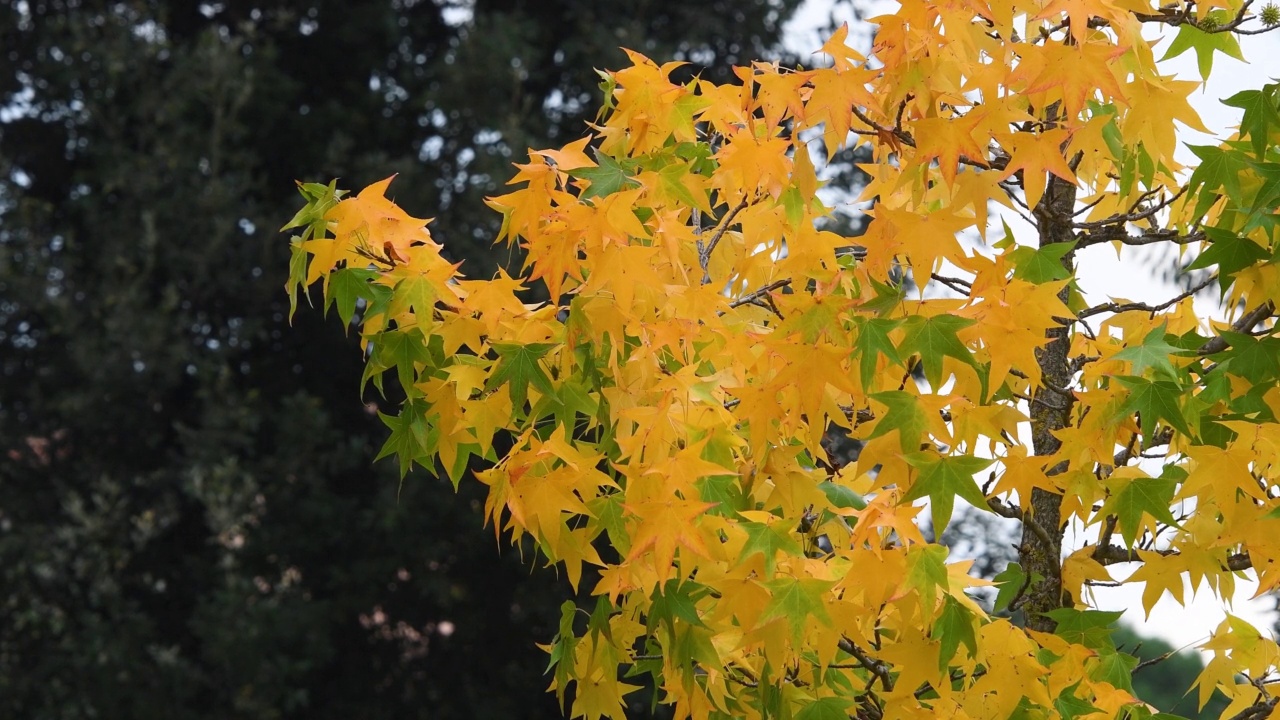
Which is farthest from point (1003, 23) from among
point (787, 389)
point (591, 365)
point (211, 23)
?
point (211, 23)

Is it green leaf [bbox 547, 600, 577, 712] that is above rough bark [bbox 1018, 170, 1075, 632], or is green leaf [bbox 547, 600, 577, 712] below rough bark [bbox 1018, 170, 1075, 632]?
below

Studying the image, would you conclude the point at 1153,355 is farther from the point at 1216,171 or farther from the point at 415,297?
the point at 415,297

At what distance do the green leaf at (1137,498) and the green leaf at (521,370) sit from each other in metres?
0.83

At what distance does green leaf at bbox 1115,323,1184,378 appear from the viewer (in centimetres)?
163

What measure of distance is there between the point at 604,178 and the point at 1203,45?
1098 millimetres

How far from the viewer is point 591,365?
1.78 m

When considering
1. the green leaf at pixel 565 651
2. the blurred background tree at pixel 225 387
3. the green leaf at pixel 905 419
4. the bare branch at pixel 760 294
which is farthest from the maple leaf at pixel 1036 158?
the blurred background tree at pixel 225 387

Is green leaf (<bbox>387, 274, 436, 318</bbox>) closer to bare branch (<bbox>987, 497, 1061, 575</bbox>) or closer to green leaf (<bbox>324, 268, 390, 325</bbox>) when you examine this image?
green leaf (<bbox>324, 268, 390, 325</bbox>)

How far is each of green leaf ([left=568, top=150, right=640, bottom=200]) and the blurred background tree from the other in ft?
11.4

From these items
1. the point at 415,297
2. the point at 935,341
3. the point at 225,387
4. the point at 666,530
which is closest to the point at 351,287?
the point at 415,297

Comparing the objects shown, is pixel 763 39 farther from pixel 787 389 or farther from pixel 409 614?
pixel 787 389

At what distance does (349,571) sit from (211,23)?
2.84 metres

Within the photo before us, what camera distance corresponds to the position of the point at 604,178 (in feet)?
5.75

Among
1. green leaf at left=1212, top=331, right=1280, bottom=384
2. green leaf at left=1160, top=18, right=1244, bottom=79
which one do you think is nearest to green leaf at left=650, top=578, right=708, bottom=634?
green leaf at left=1212, top=331, right=1280, bottom=384
